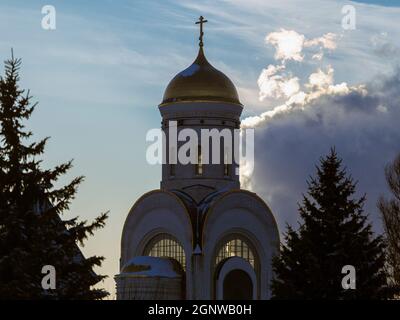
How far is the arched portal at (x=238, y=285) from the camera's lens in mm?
42469

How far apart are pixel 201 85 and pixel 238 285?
8.27 m

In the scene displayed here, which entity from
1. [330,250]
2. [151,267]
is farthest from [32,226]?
[151,267]

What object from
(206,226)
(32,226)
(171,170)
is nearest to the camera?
(32,226)

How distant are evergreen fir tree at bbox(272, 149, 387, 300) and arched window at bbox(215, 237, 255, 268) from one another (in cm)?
1430

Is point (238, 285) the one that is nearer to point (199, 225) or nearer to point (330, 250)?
point (199, 225)

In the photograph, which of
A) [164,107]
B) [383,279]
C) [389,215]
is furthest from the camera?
[164,107]

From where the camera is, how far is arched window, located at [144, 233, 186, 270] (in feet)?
142

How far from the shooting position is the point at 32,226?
22.2 meters

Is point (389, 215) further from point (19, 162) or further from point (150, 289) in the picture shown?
point (19, 162)

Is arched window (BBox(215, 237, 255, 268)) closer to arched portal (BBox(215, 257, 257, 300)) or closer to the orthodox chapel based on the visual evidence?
the orthodox chapel

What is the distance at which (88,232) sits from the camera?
74.4 ft
